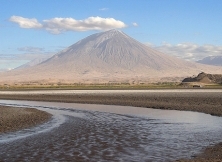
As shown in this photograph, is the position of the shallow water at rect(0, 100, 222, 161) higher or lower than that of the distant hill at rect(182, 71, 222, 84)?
lower

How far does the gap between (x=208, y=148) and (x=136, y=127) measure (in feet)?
26.6

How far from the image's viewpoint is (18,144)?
16.6 meters

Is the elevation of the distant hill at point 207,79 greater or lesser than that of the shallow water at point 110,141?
greater

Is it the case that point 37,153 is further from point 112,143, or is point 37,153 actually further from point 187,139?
point 187,139

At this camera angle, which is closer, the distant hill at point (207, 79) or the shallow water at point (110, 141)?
the shallow water at point (110, 141)

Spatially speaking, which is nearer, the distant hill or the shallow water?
the shallow water

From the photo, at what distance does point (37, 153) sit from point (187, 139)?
804cm

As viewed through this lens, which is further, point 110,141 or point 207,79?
point 207,79

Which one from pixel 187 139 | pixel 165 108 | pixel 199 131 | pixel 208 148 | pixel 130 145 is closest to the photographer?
pixel 208 148

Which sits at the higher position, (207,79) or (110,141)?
(207,79)

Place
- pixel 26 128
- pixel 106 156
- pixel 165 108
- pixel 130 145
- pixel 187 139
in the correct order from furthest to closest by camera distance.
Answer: pixel 165 108, pixel 26 128, pixel 187 139, pixel 130 145, pixel 106 156

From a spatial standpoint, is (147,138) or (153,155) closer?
(153,155)

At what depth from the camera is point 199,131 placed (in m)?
20.7

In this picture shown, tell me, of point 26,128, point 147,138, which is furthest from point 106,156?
point 26,128
